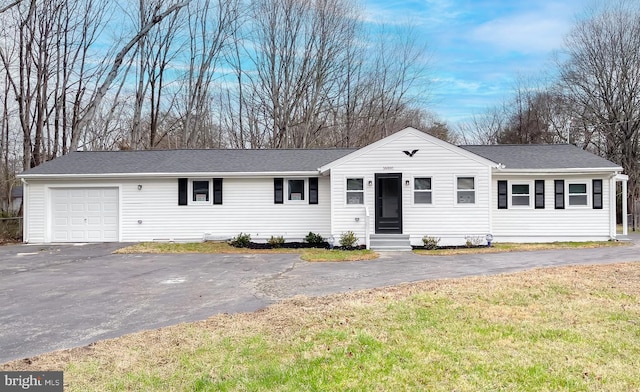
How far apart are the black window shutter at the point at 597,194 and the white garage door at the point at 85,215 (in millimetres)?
17959

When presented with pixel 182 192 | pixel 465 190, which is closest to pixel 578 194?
pixel 465 190

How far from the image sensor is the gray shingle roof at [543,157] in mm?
14945

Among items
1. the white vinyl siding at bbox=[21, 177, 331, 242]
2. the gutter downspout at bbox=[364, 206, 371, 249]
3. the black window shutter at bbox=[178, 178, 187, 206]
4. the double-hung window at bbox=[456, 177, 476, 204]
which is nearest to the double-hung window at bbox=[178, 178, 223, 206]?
the black window shutter at bbox=[178, 178, 187, 206]

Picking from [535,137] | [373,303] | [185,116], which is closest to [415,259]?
[373,303]

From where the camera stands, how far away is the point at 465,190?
1396 centimetres

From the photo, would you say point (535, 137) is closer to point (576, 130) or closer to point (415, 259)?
point (576, 130)

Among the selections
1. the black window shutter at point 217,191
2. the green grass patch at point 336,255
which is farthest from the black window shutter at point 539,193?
the black window shutter at point 217,191

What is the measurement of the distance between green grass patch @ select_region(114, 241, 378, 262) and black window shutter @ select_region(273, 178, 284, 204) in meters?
2.16

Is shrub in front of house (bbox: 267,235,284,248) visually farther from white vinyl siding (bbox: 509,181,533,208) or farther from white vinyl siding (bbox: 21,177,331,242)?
white vinyl siding (bbox: 509,181,533,208)

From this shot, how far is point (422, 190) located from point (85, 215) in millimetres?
12754

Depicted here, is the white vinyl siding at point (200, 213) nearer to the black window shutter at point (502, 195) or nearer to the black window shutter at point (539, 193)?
the black window shutter at point (502, 195)

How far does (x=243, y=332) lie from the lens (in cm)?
496

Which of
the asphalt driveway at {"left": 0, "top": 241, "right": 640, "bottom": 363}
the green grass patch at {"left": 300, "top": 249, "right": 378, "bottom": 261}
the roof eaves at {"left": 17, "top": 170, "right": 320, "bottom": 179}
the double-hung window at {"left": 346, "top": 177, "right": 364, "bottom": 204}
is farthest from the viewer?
the roof eaves at {"left": 17, "top": 170, "right": 320, "bottom": 179}

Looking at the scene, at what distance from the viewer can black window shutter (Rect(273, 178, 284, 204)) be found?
15.5 metres
